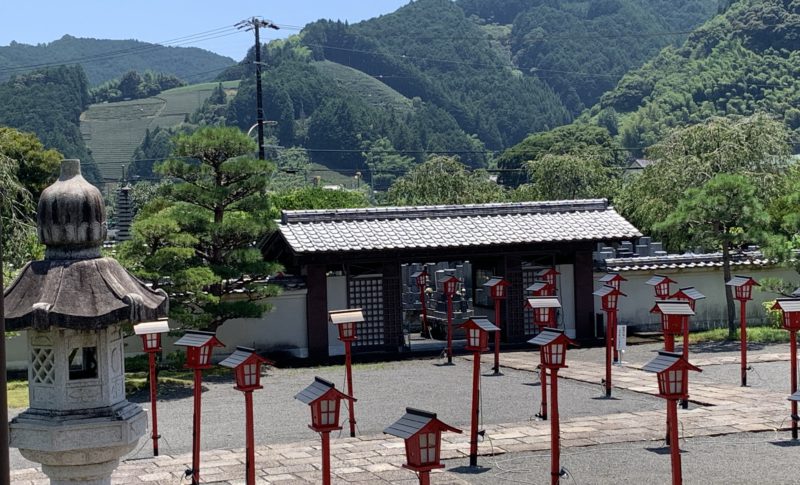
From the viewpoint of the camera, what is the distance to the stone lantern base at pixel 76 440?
288 inches

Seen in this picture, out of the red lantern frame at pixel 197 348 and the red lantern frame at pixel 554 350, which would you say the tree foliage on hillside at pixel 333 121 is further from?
the red lantern frame at pixel 554 350

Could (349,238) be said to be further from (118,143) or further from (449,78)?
(449,78)

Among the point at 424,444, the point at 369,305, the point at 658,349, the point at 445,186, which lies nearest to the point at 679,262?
the point at 658,349

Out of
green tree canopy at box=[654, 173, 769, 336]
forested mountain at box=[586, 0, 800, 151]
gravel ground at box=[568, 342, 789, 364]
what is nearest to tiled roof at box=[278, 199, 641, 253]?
green tree canopy at box=[654, 173, 769, 336]

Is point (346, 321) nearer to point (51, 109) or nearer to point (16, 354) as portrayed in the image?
point (16, 354)

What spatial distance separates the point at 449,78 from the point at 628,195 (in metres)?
137

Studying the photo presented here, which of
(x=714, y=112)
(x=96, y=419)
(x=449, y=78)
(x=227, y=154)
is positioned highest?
(x=449, y=78)

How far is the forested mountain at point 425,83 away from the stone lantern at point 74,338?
348 ft

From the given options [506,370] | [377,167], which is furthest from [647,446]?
[377,167]

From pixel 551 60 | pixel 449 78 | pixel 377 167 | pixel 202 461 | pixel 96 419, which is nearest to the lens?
pixel 96 419

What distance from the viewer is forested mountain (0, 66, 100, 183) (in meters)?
118

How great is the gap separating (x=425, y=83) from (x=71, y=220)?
154944mm

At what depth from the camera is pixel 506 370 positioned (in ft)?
62.8

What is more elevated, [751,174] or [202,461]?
[751,174]
